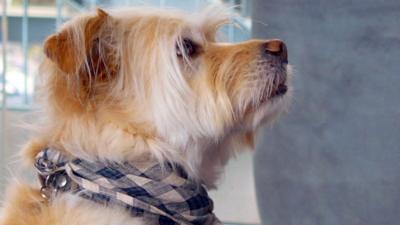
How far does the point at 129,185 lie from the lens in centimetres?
140

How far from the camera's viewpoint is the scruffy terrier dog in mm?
1412

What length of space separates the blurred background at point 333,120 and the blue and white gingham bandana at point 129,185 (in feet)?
0.77

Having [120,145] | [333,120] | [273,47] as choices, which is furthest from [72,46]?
[333,120]

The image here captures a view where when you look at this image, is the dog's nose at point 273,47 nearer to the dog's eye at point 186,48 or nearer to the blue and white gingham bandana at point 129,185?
the dog's eye at point 186,48

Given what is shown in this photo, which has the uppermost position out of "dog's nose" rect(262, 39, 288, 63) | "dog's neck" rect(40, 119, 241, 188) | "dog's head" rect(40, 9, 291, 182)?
"dog's nose" rect(262, 39, 288, 63)

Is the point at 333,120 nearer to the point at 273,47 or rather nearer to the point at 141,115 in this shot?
the point at 273,47

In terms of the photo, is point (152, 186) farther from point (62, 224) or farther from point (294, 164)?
point (294, 164)

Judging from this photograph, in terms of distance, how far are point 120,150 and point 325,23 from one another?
27.0 inches

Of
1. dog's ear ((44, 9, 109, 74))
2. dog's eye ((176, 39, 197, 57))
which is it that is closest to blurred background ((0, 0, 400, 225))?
dog's eye ((176, 39, 197, 57))

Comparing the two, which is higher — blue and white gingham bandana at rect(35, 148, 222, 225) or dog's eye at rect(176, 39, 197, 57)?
dog's eye at rect(176, 39, 197, 57)

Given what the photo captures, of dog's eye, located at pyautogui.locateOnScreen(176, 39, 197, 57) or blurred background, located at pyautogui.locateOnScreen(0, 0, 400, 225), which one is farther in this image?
blurred background, located at pyautogui.locateOnScreen(0, 0, 400, 225)

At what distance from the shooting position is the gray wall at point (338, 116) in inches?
70.8

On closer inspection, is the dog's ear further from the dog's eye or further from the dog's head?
the dog's eye

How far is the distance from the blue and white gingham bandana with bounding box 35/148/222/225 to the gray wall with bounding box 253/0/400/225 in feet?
1.70
